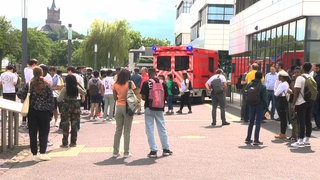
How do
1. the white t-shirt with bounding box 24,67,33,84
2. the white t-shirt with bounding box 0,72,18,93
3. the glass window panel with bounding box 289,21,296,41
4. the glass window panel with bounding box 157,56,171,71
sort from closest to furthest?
the white t-shirt with bounding box 24,67,33,84
the white t-shirt with bounding box 0,72,18,93
the glass window panel with bounding box 289,21,296,41
the glass window panel with bounding box 157,56,171,71

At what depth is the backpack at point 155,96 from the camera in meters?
8.59

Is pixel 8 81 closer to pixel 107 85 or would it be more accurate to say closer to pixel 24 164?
pixel 107 85

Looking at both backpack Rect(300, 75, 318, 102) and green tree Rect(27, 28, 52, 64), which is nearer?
backpack Rect(300, 75, 318, 102)

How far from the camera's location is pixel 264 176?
694 cm

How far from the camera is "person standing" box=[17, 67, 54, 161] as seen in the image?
8.16m

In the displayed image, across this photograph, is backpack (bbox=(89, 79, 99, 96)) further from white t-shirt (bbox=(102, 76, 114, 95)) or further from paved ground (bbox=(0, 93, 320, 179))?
paved ground (bbox=(0, 93, 320, 179))

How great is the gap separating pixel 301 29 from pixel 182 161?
13.1 m

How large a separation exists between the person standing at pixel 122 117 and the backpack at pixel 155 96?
49 cm

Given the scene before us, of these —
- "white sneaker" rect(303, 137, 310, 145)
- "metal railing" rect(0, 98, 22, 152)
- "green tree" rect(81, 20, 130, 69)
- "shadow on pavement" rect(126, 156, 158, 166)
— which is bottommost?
"shadow on pavement" rect(126, 156, 158, 166)

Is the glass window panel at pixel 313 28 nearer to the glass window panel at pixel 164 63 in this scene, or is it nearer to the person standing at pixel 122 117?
the glass window panel at pixel 164 63

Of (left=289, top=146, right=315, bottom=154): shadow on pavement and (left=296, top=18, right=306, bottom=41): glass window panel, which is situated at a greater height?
(left=296, top=18, right=306, bottom=41): glass window panel

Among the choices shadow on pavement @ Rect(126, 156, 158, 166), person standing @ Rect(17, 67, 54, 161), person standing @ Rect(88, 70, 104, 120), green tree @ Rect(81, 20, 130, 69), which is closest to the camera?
shadow on pavement @ Rect(126, 156, 158, 166)

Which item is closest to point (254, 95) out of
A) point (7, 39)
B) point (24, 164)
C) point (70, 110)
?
point (70, 110)

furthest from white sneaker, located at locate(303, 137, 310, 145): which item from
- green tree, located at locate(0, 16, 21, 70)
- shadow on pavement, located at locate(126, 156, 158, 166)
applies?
green tree, located at locate(0, 16, 21, 70)
